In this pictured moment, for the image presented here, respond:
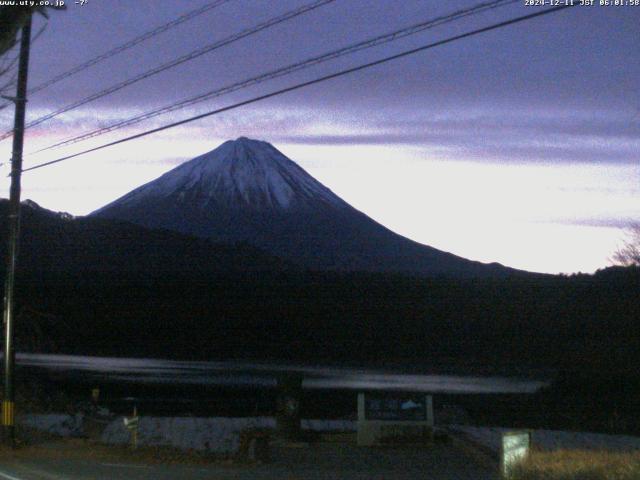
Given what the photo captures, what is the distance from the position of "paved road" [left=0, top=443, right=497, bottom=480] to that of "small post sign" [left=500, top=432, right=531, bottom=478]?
3.64 meters

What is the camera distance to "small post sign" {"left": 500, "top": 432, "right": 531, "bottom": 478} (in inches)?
446

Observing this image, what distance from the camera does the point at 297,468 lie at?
16.2 m

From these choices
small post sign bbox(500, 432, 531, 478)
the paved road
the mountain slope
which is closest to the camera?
small post sign bbox(500, 432, 531, 478)

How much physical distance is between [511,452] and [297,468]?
223 inches

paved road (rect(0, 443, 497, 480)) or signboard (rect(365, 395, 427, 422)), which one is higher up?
signboard (rect(365, 395, 427, 422))

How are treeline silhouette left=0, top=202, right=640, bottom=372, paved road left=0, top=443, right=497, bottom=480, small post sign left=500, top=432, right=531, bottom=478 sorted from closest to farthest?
small post sign left=500, top=432, right=531, bottom=478, paved road left=0, top=443, right=497, bottom=480, treeline silhouette left=0, top=202, right=640, bottom=372

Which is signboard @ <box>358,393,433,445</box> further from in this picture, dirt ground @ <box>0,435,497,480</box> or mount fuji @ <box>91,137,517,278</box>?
mount fuji @ <box>91,137,517,278</box>

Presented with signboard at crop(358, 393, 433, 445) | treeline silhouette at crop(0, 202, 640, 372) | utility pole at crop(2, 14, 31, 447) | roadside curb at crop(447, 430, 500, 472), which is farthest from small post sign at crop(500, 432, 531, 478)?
treeline silhouette at crop(0, 202, 640, 372)

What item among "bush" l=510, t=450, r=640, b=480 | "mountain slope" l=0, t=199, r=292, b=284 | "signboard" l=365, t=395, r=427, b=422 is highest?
"mountain slope" l=0, t=199, r=292, b=284

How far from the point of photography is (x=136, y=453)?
18219 mm

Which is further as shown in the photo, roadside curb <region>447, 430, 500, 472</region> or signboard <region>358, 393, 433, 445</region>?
signboard <region>358, 393, 433, 445</region>

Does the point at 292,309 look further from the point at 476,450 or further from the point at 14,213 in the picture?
the point at 14,213

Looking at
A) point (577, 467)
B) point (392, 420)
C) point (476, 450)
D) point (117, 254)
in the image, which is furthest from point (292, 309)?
point (577, 467)

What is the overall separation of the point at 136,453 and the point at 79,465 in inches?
91.4
